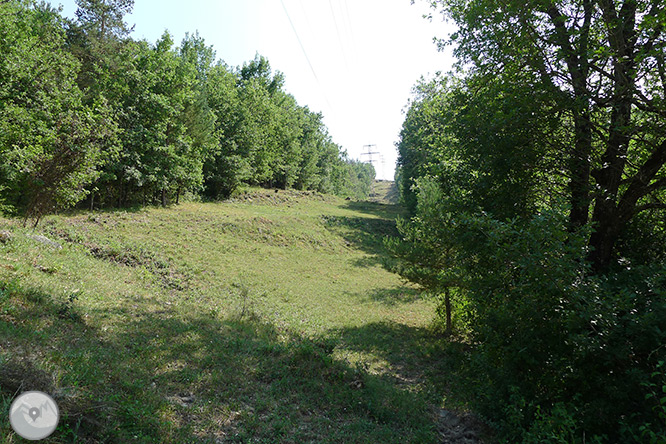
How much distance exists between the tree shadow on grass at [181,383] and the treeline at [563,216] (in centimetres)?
212

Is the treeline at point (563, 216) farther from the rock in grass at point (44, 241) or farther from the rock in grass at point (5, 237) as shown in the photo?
the rock in grass at point (44, 241)

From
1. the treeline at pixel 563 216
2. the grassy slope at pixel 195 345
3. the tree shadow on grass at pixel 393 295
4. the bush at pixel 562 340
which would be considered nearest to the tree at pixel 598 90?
the treeline at pixel 563 216

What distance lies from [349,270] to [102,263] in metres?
Result: 15.6

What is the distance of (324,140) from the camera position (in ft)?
227

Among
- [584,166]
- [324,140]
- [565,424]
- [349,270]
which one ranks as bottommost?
[349,270]

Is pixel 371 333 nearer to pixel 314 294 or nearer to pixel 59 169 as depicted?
pixel 314 294

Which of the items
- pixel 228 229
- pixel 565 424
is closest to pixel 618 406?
pixel 565 424

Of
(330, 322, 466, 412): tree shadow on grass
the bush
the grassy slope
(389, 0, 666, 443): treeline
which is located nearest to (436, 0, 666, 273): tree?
(389, 0, 666, 443): treeline

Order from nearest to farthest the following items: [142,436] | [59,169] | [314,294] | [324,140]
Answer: [142,436], [59,169], [314,294], [324,140]

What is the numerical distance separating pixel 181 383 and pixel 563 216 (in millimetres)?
6784

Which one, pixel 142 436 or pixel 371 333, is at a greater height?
pixel 142 436

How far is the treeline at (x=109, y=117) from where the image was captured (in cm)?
1310

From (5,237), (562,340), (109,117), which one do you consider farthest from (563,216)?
(109,117)

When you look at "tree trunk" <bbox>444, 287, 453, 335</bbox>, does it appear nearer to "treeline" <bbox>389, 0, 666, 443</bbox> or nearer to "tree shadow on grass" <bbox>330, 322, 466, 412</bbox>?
"tree shadow on grass" <bbox>330, 322, 466, 412</bbox>
